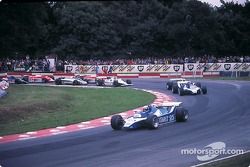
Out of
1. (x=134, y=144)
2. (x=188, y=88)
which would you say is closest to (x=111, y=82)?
(x=188, y=88)

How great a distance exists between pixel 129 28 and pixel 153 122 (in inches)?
127

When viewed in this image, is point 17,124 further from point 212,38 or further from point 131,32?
point 212,38

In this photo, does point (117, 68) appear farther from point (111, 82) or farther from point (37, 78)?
point (37, 78)

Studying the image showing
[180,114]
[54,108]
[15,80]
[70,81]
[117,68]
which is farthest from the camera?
[117,68]

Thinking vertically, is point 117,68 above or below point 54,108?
above

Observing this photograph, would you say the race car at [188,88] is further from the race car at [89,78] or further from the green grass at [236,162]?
the green grass at [236,162]

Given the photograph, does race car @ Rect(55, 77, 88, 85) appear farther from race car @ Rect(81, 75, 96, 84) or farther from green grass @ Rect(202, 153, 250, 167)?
green grass @ Rect(202, 153, 250, 167)

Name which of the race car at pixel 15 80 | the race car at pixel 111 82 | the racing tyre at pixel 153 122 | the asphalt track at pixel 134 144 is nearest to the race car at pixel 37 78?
the race car at pixel 15 80

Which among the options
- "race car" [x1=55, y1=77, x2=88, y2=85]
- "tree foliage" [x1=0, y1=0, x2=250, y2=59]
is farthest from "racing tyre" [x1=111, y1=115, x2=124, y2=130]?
"race car" [x1=55, y1=77, x2=88, y2=85]

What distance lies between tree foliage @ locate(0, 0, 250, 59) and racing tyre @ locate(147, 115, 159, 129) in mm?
2364

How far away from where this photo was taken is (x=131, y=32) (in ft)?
30.2

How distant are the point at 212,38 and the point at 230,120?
4.83 meters

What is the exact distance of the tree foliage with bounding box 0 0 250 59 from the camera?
24.5ft

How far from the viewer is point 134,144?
9969mm
